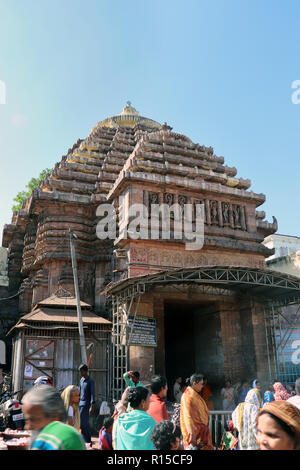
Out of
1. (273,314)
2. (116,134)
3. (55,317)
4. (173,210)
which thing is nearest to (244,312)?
(273,314)

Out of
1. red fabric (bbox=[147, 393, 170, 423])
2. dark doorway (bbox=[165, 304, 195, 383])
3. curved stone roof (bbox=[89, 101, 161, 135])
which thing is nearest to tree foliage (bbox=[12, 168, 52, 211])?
curved stone roof (bbox=[89, 101, 161, 135])

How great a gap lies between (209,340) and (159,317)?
270cm

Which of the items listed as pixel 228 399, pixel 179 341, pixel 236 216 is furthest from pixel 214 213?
pixel 228 399

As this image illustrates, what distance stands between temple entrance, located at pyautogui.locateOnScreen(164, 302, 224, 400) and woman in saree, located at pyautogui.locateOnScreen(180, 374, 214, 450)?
1100cm

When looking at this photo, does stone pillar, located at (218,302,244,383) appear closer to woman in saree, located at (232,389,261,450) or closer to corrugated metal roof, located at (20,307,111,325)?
corrugated metal roof, located at (20,307,111,325)

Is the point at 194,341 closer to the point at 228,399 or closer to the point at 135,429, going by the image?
the point at 228,399

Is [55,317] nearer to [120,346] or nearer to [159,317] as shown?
[120,346]

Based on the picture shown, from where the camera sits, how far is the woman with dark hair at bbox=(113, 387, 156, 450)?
3.61 m

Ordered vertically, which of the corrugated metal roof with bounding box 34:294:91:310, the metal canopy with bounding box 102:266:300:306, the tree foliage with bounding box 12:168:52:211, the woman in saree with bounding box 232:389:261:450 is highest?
the tree foliage with bounding box 12:168:52:211

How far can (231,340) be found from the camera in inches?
616

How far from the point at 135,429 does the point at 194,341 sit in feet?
47.1

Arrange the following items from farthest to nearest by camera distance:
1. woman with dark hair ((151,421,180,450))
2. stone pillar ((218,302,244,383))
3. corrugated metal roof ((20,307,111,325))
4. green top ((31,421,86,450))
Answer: stone pillar ((218,302,244,383)) → corrugated metal roof ((20,307,111,325)) → woman with dark hair ((151,421,180,450)) → green top ((31,421,86,450))

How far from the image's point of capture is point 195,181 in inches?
663
